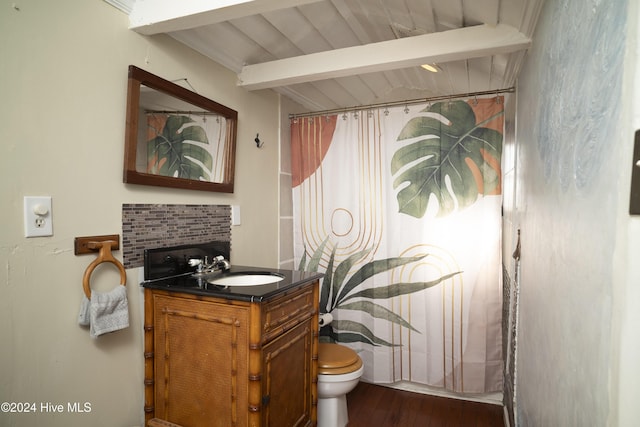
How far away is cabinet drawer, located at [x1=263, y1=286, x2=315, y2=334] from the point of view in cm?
147

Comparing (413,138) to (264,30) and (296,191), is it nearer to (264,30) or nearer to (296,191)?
(296,191)

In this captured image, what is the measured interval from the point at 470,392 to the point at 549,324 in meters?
1.59

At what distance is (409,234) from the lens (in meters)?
2.46

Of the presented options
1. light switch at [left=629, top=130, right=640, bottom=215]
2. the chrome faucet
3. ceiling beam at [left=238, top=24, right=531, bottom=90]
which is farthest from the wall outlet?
light switch at [left=629, top=130, right=640, bottom=215]

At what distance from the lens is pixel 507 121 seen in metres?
2.16

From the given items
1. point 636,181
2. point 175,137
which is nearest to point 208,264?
point 175,137

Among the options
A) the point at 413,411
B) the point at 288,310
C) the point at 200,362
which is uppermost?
the point at 288,310

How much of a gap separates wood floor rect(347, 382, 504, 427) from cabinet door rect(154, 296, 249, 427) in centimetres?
106

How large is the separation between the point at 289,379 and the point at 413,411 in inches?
44.4

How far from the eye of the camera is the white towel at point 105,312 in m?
1.38

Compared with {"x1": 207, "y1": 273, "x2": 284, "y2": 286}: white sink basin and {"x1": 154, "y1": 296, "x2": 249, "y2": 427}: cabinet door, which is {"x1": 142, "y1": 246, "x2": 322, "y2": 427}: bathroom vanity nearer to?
{"x1": 154, "y1": 296, "x2": 249, "y2": 427}: cabinet door

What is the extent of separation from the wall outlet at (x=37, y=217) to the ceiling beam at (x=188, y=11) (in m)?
0.84

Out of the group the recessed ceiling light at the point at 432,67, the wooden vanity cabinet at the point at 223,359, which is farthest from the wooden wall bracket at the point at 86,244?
the recessed ceiling light at the point at 432,67

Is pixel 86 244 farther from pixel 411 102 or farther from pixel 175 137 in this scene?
pixel 411 102
